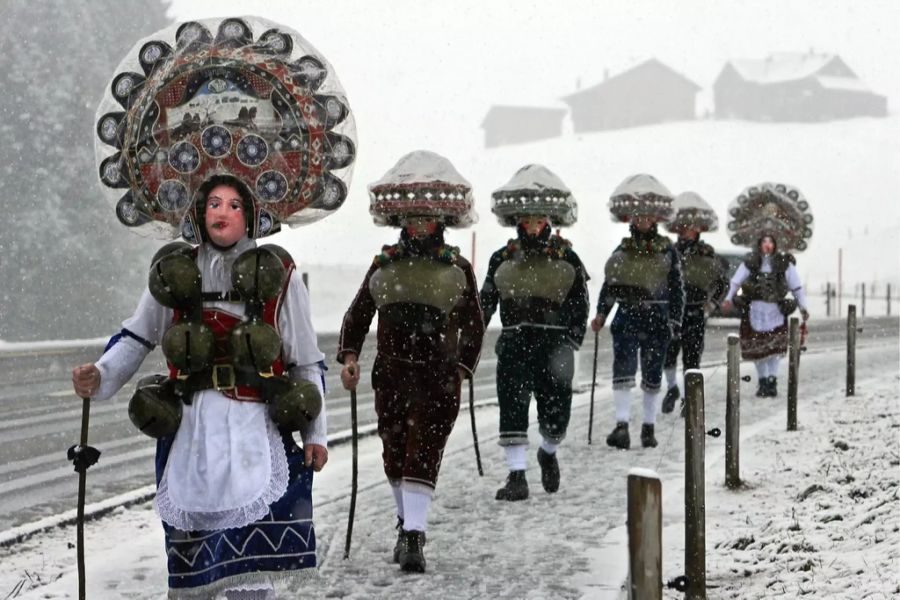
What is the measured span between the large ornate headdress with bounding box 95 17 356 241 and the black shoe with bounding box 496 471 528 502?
11.7ft

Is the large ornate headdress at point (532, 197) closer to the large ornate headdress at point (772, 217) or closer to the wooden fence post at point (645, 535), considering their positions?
the wooden fence post at point (645, 535)

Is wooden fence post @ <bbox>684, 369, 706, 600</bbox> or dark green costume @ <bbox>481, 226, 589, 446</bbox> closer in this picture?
wooden fence post @ <bbox>684, 369, 706, 600</bbox>

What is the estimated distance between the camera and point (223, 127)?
191 inches

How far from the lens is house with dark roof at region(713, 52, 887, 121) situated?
101500 millimetres

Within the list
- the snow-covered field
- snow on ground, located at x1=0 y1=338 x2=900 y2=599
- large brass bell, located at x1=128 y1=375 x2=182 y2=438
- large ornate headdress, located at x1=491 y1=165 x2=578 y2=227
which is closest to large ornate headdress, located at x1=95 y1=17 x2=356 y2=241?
large brass bell, located at x1=128 y1=375 x2=182 y2=438

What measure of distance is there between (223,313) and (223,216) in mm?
386

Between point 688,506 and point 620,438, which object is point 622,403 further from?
point 688,506

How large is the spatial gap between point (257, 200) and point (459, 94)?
134 m

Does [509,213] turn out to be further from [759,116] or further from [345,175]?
[759,116]

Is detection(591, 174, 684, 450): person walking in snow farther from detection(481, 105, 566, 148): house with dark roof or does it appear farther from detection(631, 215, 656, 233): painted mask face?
detection(481, 105, 566, 148): house with dark roof

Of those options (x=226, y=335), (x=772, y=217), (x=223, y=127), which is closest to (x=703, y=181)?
(x=772, y=217)

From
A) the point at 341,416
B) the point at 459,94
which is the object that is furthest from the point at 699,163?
the point at 341,416

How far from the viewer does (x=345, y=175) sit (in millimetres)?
5176

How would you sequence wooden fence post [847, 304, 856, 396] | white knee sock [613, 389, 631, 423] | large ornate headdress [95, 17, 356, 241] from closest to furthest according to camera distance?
large ornate headdress [95, 17, 356, 241] < white knee sock [613, 389, 631, 423] < wooden fence post [847, 304, 856, 396]
